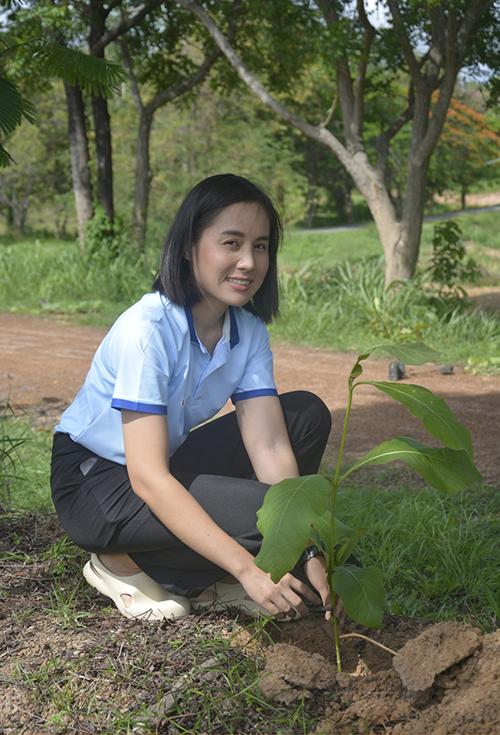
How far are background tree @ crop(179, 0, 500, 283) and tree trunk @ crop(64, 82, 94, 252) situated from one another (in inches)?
103

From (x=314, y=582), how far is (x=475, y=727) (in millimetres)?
591

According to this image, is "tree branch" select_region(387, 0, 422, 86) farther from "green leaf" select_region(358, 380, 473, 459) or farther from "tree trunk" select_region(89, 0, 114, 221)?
"green leaf" select_region(358, 380, 473, 459)

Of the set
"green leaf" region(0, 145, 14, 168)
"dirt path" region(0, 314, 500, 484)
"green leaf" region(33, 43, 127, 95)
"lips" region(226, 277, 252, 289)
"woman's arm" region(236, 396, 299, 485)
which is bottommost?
"dirt path" region(0, 314, 500, 484)

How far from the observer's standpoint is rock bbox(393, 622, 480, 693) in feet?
6.80

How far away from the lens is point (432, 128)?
844 cm

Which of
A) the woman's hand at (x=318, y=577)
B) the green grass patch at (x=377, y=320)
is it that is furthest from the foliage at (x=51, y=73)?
the green grass patch at (x=377, y=320)

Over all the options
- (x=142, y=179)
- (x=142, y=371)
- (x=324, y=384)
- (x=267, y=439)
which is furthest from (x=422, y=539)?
(x=142, y=179)

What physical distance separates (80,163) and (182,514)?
9.73 m

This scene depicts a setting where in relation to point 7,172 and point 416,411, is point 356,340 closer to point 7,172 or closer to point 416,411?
point 416,411

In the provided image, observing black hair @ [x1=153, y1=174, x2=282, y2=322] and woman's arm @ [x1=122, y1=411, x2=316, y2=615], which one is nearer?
woman's arm @ [x1=122, y1=411, x2=316, y2=615]

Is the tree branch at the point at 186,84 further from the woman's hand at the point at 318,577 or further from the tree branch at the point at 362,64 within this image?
the woman's hand at the point at 318,577

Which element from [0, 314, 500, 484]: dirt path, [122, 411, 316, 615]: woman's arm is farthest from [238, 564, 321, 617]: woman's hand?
[0, 314, 500, 484]: dirt path

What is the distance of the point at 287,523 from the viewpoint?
199 cm

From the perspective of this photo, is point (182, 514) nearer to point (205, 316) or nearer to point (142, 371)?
point (142, 371)
